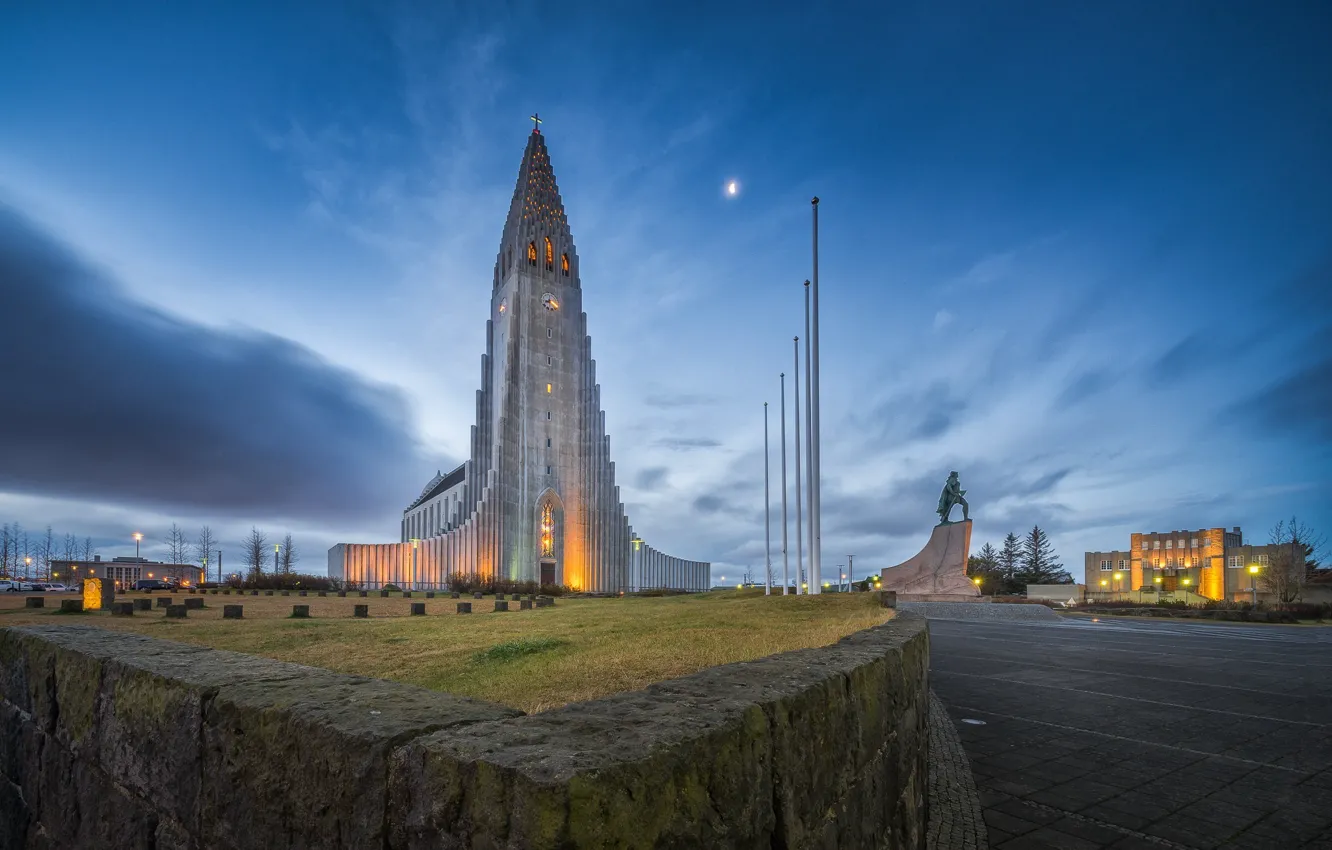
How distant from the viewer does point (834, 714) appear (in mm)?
2822

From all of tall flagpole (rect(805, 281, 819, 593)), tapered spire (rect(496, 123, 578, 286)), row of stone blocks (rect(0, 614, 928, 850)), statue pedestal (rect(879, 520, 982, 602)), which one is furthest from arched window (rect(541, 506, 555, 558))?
row of stone blocks (rect(0, 614, 928, 850))

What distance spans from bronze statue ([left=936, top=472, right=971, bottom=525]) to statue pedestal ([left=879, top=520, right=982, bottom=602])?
3.40ft

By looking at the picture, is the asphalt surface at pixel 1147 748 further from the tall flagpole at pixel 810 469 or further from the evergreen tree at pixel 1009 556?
the evergreen tree at pixel 1009 556

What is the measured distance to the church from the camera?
61.8m

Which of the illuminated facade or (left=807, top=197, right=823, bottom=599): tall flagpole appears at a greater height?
(left=807, top=197, right=823, bottom=599): tall flagpole

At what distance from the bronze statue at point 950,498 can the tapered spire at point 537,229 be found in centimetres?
4498

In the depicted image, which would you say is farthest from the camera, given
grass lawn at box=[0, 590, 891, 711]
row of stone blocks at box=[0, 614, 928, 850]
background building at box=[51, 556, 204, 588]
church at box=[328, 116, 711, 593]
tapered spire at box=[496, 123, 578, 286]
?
background building at box=[51, 556, 204, 588]

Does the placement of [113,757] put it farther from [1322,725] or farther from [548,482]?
[548,482]

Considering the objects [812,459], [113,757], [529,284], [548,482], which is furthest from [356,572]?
[113,757]

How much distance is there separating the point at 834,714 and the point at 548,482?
63447 mm

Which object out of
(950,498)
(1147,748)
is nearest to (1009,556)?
(950,498)

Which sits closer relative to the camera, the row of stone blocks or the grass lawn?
the row of stone blocks

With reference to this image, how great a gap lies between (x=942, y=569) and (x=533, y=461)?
3917 centimetres

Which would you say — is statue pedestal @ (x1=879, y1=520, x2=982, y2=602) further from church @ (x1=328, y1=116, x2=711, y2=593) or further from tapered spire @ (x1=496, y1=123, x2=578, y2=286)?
tapered spire @ (x1=496, y1=123, x2=578, y2=286)
